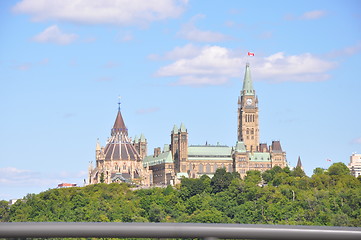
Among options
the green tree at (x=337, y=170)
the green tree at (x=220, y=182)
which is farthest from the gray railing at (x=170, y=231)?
the green tree at (x=337, y=170)

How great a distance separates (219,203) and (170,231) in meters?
141

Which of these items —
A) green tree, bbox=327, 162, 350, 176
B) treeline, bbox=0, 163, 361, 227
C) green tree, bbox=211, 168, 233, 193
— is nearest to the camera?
treeline, bbox=0, 163, 361, 227

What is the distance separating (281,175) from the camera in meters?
191

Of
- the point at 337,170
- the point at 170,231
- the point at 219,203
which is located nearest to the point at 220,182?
the point at 337,170

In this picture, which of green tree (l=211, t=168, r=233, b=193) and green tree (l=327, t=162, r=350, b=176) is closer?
green tree (l=211, t=168, r=233, b=193)

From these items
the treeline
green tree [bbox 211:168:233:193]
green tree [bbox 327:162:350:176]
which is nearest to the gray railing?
the treeline

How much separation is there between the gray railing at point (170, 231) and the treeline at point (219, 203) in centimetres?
8492

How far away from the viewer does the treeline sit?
364 feet

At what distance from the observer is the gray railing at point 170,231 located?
7.61 m

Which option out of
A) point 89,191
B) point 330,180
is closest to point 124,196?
point 89,191

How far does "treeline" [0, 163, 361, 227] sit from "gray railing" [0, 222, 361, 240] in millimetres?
84921

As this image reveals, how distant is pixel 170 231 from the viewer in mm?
7746

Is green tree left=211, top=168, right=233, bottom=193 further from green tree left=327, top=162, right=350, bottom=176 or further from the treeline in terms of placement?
green tree left=327, top=162, right=350, bottom=176

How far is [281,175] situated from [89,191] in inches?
1691
